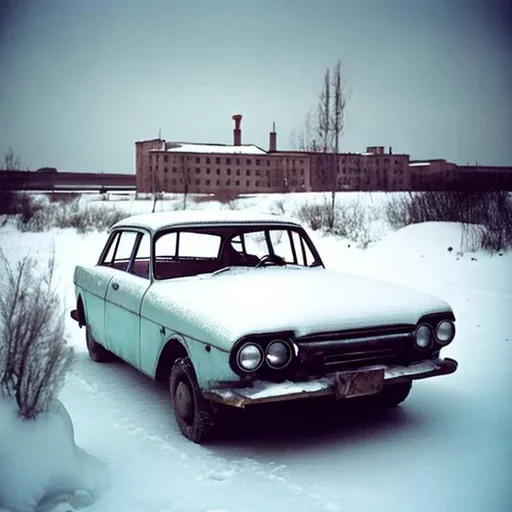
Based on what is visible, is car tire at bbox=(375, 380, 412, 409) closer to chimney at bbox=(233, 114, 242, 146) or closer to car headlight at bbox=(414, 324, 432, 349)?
car headlight at bbox=(414, 324, 432, 349)

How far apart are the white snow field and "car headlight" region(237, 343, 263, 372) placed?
64 centimetres

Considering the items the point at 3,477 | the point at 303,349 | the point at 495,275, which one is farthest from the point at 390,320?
the point at 495,275

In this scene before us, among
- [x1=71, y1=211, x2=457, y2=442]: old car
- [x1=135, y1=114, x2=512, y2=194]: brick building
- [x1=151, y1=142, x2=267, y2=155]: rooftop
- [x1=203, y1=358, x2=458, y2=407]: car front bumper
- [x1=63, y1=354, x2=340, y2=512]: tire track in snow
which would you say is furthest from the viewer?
[x1=151, y1=142, x2=267, y2=155]: rooftop

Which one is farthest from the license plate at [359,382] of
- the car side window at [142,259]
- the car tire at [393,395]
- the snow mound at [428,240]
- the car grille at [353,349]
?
the snow mound at [428,240]

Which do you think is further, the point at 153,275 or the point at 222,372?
the point at 153,275

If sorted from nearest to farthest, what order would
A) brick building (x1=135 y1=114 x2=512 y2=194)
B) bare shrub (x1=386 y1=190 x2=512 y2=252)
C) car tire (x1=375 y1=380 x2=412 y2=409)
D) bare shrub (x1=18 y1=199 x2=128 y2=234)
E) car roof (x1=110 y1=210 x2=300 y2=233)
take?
1. car tire (x1=375 y1=380 x2=412 y2=409)
2. car roof (x1=110 y1=210 x2=300 y2=233)
3. bare shrub (x1=386 y1=190 x2=512 y2=252)
4. bare shrub (x1=18 y1=199 x2=128 y2=234)
5. brick building (x1=135 y1=114 x2=512 y2=194)

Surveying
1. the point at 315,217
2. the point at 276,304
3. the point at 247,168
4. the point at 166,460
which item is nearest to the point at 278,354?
the point at 276,304

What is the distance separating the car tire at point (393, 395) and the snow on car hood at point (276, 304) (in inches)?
30.2

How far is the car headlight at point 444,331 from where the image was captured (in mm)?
4336

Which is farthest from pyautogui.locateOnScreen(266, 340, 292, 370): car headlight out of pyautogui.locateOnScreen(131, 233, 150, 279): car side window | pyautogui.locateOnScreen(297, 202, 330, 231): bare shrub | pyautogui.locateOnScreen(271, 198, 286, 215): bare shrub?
pyautogui.locateOnScreen(271, 198, 286, 215): bare shrub

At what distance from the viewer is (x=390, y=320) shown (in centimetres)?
408

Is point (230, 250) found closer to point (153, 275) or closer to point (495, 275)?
point (153, 275)

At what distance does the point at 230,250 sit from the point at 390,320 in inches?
74.4

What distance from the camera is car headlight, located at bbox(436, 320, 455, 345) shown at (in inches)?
171
